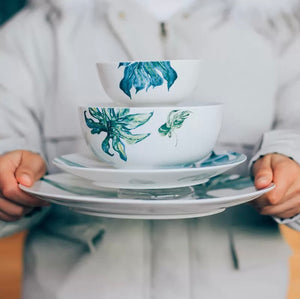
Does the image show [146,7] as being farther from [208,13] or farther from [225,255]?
[225,255]

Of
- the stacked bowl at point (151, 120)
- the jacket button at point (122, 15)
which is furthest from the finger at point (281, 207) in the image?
the jacket button at point (122, 15)

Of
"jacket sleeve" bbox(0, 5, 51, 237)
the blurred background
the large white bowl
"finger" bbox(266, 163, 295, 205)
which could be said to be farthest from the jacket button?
the blurred background

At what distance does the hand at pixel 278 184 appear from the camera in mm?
572

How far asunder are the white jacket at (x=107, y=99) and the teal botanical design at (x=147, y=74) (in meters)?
0.23

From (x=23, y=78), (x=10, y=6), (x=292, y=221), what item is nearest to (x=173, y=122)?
(x=292, y=221)

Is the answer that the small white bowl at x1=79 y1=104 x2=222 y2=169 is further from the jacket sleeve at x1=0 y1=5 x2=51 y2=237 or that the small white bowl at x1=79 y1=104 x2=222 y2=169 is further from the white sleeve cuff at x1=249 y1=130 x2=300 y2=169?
the jacket sleeve at x1=0 y1=5 x2=51 y2=237

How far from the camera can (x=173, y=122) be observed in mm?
537

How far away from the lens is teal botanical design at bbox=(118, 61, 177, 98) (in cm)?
55

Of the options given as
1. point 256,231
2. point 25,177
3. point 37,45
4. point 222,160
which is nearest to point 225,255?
point 256,231

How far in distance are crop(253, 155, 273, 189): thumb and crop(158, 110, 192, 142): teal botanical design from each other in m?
0.10

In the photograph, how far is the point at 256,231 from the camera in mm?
762

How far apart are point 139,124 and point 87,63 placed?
1.01 feet

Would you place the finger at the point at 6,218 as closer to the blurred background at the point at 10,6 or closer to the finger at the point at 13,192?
the finger at the point at 13,192

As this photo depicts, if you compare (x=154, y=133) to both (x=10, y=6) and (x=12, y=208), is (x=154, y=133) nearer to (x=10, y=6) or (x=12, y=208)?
(x=12, y=208)
